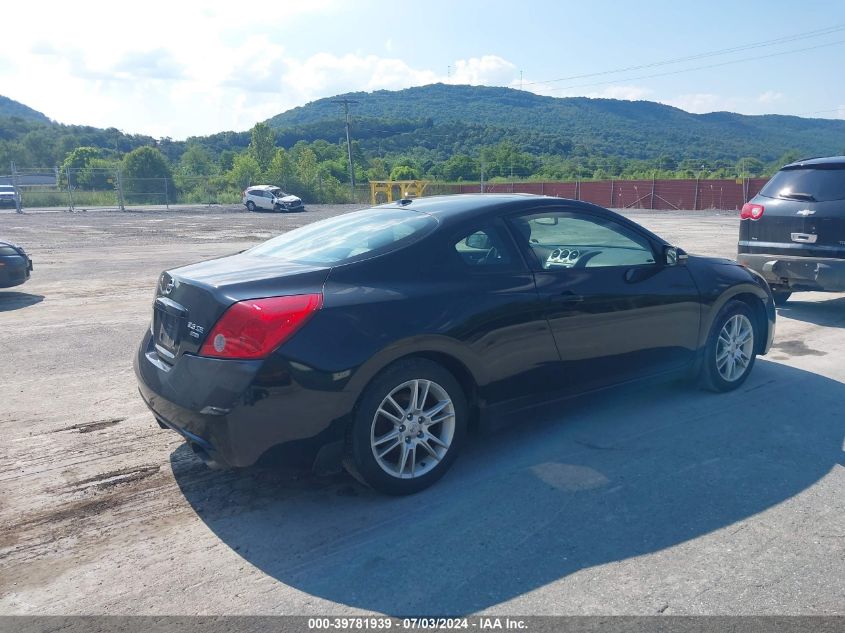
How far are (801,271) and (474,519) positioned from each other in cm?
603

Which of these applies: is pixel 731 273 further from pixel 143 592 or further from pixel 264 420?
pixel 143 592

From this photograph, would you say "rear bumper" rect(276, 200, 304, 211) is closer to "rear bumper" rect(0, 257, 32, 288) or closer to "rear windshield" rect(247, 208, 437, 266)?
"rear bumper" rect(0, 257, 32, 288)

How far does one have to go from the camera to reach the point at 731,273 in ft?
17.3

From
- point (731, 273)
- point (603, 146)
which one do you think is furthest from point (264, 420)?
point (603, 146)

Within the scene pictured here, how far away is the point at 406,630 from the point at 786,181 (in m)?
7.54

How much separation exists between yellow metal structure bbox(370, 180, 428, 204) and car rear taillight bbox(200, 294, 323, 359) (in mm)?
41919

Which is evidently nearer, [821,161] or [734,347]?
[734,347]

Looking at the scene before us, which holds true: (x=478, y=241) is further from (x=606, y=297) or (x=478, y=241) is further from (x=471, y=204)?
(x=606, y=297)

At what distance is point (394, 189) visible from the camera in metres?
51.4

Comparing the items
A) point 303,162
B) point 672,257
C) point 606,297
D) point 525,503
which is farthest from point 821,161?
point 303,162

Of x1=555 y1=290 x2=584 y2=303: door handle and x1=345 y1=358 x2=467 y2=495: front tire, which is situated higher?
x1=555 y1=290 x2=584 y2=303: door handle

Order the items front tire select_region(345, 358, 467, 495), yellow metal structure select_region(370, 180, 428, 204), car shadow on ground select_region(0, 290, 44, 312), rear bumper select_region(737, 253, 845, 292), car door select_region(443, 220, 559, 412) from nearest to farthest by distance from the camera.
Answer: front tire select_region(345, 358, 467, 495) → car door select_region(443, 220, 559, 412) → rear bumper select_region(737, 253, 845, 292) → car shadow on ground select_region(0, 290, 44, 312) → yellow metal structure select_region(370, 180, 428, 204)

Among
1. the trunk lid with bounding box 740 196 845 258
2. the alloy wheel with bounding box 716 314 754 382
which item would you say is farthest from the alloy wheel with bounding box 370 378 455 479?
the trunk lid with bounding box 740 196 845 258

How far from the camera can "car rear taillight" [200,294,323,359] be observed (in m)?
3.25
